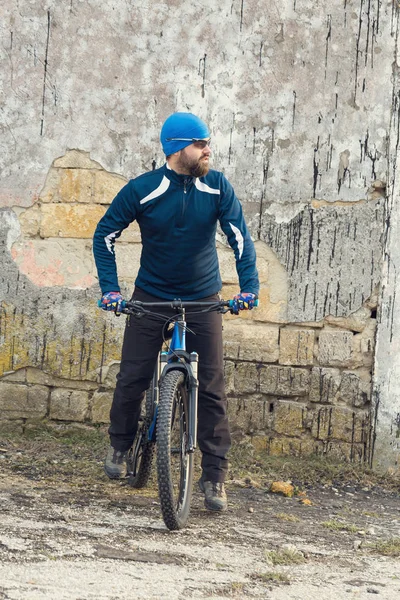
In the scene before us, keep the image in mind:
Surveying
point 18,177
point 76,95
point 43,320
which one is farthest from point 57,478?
point 76,95

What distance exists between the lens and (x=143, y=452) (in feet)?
17.2

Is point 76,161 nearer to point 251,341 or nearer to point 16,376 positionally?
point 16,376

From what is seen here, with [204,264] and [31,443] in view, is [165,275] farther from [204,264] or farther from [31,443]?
[31,443]

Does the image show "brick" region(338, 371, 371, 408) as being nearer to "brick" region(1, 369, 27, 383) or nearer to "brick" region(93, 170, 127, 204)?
"brick" region(93, 170, 127, 204)

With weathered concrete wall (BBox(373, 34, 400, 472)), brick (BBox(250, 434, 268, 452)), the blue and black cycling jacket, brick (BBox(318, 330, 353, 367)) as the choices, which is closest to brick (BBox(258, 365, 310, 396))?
brick (BBox(318, 330, 353, 367))

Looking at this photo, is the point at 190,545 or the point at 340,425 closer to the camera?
the point at 190,545

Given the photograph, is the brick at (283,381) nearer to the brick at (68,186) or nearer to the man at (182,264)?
the man at (182,264)

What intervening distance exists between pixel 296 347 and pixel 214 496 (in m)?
1.44

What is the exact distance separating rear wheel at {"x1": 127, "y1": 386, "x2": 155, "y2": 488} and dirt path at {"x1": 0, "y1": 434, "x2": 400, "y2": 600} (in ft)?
0.41

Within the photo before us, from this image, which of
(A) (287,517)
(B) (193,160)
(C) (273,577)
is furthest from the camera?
(A) (287,517)

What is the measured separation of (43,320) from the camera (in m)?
6.51

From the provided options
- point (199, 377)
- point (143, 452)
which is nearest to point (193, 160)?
point (199, 377)

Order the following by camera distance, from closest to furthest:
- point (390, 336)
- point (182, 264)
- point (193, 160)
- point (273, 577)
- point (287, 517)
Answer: point (273, 577) < point (193, 160) < point (182, 264) < point (287, 517) < point (390, 336)

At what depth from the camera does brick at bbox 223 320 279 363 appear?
20.8ft
